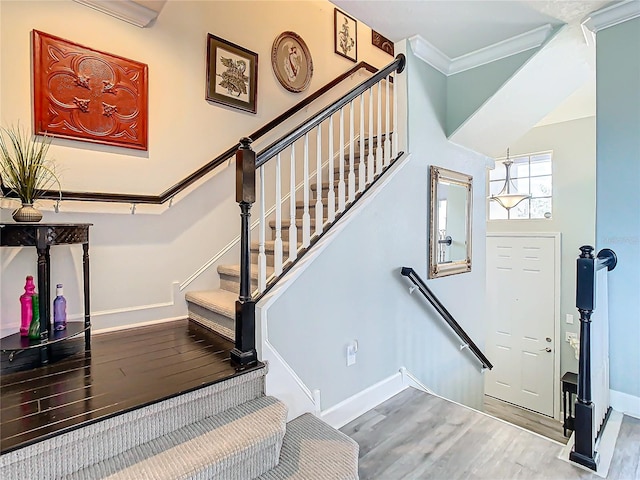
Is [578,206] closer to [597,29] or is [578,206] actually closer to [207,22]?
[597,29]

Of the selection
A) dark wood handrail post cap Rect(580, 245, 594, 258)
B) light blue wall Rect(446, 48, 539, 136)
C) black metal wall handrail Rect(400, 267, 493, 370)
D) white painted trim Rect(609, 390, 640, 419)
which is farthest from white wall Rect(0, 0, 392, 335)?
white painted trim Rect(609, 390, 640, 419)

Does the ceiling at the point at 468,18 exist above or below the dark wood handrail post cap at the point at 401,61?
above

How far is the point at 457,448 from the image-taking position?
6.33 ft

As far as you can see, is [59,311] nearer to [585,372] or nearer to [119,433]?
[119,433]

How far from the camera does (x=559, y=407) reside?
472 cm

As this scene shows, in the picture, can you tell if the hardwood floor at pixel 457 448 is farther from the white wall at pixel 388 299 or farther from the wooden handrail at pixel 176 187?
the wooden handrail at pixel 176 187

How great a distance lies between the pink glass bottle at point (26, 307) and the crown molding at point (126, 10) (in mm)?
1804

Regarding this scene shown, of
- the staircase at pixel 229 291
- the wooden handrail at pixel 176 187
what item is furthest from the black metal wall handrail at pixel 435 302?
the wooden handrail at pixel 176 187

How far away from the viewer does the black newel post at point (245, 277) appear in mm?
1808

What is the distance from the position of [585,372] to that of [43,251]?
9.52 ft

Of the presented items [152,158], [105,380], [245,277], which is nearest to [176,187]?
[152,158]

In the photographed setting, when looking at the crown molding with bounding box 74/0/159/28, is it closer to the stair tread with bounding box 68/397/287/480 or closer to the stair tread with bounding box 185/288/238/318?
the stair tread with bounding box 185/288/238/318

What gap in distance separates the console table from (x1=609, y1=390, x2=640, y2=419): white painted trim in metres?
3.26

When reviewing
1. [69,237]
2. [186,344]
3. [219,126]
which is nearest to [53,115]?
[69,237]
